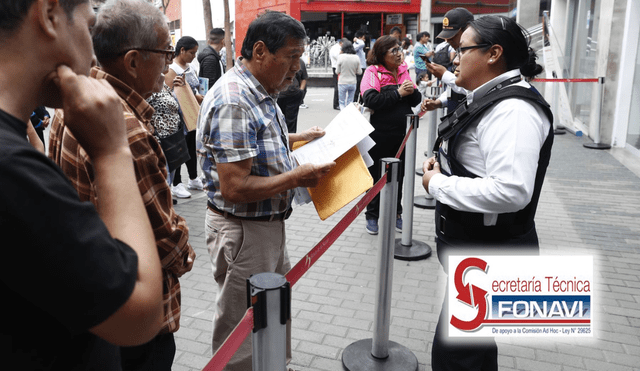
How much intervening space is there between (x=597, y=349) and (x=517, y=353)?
53cm

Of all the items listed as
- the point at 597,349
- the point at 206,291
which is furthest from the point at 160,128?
the point at 597,349

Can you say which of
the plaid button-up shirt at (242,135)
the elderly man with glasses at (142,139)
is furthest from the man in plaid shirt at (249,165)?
the elderly man with glasses at (142,139)

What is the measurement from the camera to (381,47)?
16.5 feet

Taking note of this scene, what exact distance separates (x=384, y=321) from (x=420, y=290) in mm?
1216

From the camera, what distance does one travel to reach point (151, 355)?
5.49 ft

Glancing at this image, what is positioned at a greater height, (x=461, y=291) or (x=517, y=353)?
→ (x=461, y=291)

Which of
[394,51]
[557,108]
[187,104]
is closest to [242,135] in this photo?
[394,51]

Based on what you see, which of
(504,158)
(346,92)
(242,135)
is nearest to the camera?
(504,158)

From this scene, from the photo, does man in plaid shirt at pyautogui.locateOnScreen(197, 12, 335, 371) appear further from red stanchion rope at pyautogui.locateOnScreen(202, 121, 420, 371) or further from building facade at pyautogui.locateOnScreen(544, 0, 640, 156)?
building facade at pyautogui.locateOnScreen(544, 0, 640, 156)

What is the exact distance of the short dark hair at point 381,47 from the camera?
4965 millimetres

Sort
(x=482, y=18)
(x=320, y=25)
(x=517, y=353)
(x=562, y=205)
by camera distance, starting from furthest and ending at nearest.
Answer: (x=320, y=25), (x=562, y=205), (x=517, y=353), (x=482, y=18)

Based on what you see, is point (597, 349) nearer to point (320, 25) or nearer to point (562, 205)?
point (562, 205)

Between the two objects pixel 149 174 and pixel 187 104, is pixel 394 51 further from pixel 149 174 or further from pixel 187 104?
pixel 149 174

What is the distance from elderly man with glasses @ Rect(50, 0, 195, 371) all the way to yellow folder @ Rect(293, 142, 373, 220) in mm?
956
